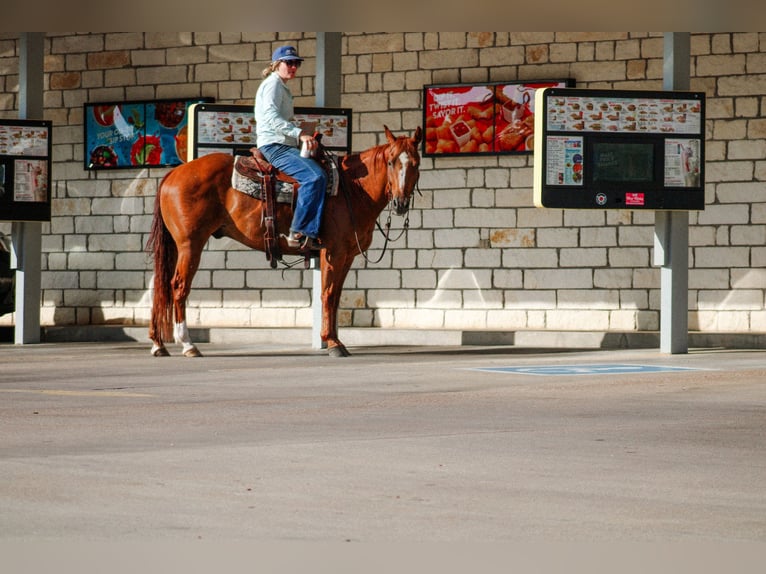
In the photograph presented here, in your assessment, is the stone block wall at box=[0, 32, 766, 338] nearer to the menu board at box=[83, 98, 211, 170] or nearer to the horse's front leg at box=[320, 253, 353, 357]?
the menu board at box=[83, 98, 211, 170]

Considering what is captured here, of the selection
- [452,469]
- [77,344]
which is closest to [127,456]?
[452,469]

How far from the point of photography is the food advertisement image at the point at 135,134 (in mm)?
17203

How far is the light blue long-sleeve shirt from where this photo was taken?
40.2 feet

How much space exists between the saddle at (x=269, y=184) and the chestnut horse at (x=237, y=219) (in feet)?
0.28

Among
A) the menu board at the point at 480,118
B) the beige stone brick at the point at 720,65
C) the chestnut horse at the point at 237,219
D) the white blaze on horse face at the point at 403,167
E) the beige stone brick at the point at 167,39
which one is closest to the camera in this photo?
the white blaze on horse face at the point at 403,167

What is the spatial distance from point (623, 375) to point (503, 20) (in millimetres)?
5629

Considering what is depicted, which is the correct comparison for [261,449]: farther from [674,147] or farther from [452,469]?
[674,147]

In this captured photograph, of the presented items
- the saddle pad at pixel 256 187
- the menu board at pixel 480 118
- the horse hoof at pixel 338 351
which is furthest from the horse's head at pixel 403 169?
the menu board at pixel 480 118

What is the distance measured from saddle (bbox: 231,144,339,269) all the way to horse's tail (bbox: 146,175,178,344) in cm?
75

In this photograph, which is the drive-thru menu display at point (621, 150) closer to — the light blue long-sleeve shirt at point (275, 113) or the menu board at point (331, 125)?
the menu board at point (331, 125)

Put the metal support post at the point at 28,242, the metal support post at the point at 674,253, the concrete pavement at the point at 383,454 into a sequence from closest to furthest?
the concrete pavement at the point at 383,454 < the metal support post at the point at 674,253 < the metal support post at the point at 28,242

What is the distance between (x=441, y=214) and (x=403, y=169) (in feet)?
12.2

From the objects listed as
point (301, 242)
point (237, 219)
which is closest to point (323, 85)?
point (237, 219)

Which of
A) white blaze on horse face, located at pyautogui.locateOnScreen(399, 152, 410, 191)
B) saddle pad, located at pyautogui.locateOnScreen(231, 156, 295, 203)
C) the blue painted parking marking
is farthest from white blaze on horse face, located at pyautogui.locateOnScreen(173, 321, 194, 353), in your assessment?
the blue painted parking marking
